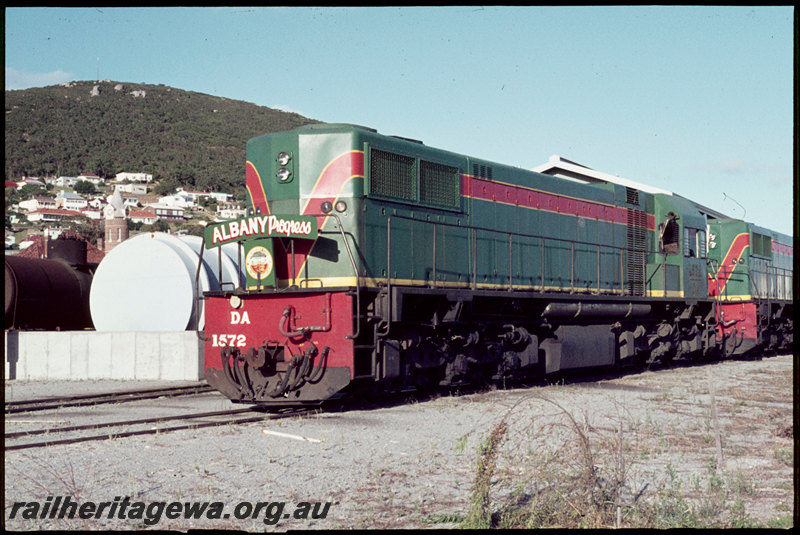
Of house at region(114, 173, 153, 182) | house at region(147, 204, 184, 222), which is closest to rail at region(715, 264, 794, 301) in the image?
house at region(147, 204, 184, 222)

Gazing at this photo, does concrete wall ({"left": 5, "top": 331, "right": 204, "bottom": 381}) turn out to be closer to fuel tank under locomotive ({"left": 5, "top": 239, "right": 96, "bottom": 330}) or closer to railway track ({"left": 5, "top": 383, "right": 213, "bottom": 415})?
fuel tank under locomotive ({"left": 5, "top": 239, "right": 96, "bottom": 330})

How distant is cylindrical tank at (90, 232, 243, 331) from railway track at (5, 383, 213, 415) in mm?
4832

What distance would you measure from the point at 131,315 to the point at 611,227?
12.8 m

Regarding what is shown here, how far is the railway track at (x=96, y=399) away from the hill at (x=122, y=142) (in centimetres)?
11575

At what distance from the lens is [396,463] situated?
7.14 metres

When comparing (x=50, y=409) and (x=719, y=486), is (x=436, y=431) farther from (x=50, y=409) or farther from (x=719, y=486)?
(x=50, y=409)

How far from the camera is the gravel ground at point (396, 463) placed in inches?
218

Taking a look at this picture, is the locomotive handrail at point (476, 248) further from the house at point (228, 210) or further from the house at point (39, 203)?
the house at point (39, 203)

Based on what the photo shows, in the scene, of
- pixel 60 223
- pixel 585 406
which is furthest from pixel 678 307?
pixel 60 223

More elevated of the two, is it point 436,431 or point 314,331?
point 314,331

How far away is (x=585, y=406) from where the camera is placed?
35.9 ft

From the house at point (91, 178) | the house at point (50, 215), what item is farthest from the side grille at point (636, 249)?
the house at point (91, 178)

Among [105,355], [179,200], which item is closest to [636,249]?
[105,355]

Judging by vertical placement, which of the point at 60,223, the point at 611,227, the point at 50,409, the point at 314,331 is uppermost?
the point at 60,223
